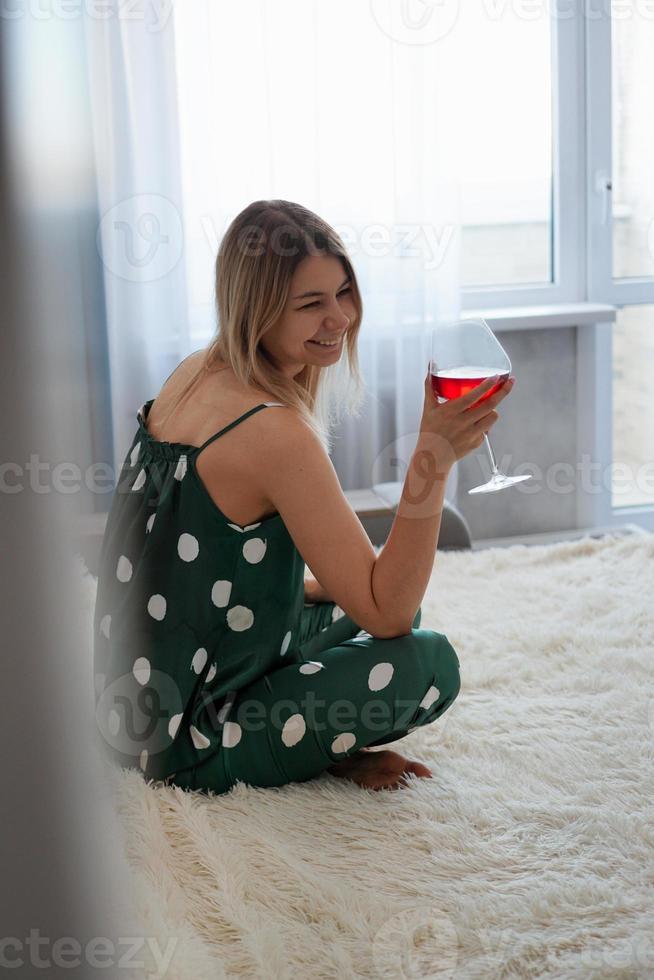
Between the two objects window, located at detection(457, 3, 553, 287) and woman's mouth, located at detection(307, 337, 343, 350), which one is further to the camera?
window, located at detection(457, 3, 553, 287)

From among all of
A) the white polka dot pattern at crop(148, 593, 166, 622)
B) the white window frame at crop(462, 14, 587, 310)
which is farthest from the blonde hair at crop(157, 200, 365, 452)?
the white window frame at crop(462, 14, 587, 310)

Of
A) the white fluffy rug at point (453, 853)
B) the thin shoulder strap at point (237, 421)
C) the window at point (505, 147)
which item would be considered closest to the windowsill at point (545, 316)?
the window at point (505, 147)

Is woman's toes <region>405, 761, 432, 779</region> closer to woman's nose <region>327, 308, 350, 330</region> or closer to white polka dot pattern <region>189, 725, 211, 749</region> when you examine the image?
white polka dot pattern <region>189, 725, 211, 749</region>

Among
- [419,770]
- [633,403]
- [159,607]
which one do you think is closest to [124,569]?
[159,607]

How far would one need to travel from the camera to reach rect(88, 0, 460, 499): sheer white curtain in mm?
2158

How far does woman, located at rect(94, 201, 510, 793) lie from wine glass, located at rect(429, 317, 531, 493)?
0.03m

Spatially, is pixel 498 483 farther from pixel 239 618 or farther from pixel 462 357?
pixel 239 618

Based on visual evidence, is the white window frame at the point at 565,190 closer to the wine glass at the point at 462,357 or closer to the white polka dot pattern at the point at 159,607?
the wine glass at the point at 462,357

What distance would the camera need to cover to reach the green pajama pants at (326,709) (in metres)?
1.13

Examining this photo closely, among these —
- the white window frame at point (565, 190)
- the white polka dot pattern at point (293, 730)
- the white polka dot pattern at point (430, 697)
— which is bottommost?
the white polka dot pattern at point (293, 730)

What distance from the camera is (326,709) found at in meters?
1.13

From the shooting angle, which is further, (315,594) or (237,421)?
(315,594)

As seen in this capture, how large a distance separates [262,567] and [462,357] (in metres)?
0.33

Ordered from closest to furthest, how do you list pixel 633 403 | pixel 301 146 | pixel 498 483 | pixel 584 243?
pixel 498 483, pixel 301 146, pixel 584 243, pixel 633 403
